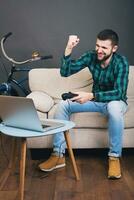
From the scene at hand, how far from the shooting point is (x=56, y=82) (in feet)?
10.5

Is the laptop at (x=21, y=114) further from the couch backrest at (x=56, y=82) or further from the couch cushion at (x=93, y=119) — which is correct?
the couch backrest at (x=56, y=82)

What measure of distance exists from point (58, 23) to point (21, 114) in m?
2.03

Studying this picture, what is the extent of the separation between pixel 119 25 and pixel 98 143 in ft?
5.60

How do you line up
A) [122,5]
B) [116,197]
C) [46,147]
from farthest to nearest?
[122,5], [46,147], [116,197]

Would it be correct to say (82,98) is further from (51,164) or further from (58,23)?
(58,23)

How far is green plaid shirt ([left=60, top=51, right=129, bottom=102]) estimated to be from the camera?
2.42 m

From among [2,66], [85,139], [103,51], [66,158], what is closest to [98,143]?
[85,139]

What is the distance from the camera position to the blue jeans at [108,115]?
2342mm

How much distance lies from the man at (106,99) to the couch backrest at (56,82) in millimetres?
563

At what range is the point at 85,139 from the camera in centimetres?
260

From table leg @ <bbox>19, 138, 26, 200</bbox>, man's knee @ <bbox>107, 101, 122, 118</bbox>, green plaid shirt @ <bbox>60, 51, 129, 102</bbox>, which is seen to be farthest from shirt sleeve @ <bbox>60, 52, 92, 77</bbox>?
table leg @ <bbox>19, 138, 26, 200</bbox>

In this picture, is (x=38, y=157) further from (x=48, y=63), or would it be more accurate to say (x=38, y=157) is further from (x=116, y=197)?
(x=48, y=63)

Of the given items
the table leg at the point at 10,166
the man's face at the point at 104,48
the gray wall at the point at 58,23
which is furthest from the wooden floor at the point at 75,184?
the gray wall at the point at 58,23

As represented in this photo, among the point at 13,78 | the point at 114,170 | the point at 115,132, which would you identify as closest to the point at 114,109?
the point at 115,132
